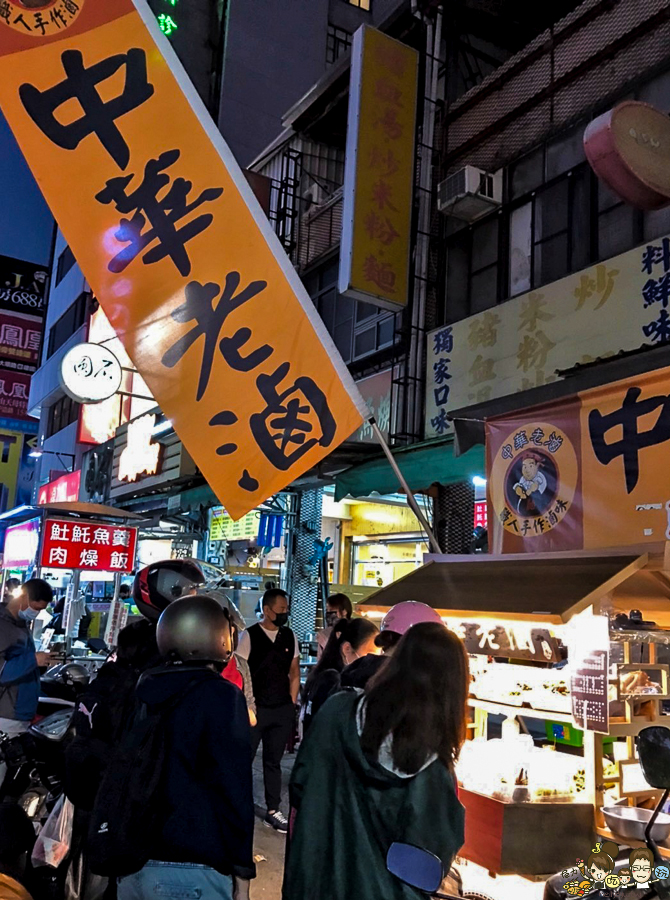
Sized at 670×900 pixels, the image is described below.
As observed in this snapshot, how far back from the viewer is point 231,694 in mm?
2945

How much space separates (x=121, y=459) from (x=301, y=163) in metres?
9.30

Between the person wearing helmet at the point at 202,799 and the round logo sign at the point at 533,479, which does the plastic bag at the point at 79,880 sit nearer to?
the person wearing helmet at the point at 202,799


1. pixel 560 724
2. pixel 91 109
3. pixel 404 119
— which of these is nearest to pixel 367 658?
pixel 560 724

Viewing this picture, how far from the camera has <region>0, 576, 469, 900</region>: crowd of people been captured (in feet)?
8.24

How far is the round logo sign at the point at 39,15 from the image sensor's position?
4875 millimetres

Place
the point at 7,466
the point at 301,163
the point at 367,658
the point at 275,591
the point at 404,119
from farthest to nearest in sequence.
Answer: the point at 7,466, the point at 301,163, the point at 404,119, the point at 275,591, the point at 367,658

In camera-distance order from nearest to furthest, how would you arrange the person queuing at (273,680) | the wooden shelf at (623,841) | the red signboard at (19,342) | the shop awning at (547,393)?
1. the wooden shelf at (623,841)
2. the shop awning at (547,393)
3. the person queuing at (273,680)
4. the red signboard at (19,342)

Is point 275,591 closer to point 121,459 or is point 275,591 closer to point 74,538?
point 74,538

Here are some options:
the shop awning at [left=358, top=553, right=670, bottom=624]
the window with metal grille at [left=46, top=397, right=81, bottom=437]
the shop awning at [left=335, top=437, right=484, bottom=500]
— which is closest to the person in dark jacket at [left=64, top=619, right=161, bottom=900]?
the shop awning at [left=358, top=553, right=670, bottom=624]

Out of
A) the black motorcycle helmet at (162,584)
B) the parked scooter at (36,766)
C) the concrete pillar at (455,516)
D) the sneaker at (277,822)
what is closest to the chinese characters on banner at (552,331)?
the concrete pillar at (455,516)

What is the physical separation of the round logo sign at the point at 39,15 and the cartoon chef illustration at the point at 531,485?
4.97m

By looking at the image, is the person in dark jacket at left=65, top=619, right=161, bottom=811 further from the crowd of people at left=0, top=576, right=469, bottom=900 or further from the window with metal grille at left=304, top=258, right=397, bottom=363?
the window with metal grille at left=304, top=258, right=397, bottom=363

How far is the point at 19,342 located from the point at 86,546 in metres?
34.9

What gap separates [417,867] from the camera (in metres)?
2.35
